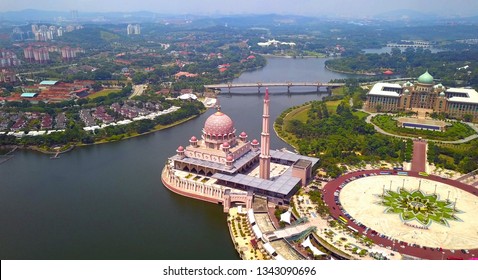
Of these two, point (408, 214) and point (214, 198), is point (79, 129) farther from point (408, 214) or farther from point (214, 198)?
point (408, 214)

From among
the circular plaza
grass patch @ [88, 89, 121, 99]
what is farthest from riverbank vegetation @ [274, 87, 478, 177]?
grass patch @ [88, 89, 121, 99]

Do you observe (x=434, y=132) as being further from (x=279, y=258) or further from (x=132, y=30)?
(x=132, y=30)

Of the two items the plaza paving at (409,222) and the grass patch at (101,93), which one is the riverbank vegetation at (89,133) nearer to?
the grass patch at (101,93)

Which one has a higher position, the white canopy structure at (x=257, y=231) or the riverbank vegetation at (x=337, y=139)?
the riverbank vegetation at (x=337, y=139)

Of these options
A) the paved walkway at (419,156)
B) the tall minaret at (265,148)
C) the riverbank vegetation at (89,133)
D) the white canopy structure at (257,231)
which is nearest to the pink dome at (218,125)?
the tall minaret at (265,148)

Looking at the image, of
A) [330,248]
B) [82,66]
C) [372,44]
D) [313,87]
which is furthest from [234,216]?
[372,44]

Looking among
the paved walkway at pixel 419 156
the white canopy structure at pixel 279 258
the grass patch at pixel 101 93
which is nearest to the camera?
the white canopy structure at pixel 279 258
